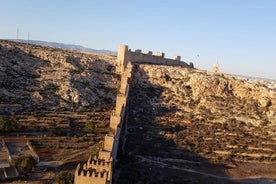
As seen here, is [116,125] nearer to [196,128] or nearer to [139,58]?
[196,128]

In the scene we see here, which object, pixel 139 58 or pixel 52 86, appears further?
pixel 139 58

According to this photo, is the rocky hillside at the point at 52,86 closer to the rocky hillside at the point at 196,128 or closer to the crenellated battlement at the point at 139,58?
the crenellated battlement at the point at 139,58

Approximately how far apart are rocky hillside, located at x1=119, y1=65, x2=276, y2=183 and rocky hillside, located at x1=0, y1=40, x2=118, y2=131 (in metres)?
4.69

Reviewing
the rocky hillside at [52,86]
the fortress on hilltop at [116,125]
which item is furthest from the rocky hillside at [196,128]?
the rocky hillside at [52,86]

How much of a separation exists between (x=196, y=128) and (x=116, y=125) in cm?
1355

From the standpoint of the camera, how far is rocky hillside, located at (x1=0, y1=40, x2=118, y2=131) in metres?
46.2

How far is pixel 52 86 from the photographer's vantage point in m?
54.1

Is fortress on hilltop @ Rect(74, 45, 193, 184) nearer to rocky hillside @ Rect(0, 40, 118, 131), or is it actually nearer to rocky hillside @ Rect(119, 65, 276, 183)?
rocky hillside @ Rect(119, 65, 276, 183)

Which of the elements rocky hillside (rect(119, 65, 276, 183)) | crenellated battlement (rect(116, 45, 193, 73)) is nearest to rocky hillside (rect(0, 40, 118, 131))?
crenellated battlement (rect(116, 45, 193, 73))

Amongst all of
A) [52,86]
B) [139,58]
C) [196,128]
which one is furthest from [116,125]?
[139,58]

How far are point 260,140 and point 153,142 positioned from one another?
45.0ft

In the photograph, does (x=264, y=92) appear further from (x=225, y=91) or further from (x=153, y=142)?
(x=153, y=142)

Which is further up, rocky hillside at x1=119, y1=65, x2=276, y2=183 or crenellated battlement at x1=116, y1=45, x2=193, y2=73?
crenellated battlement at x1=116, y1=45, x2=193, y2=73

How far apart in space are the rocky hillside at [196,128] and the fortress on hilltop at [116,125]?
86.9 inches
